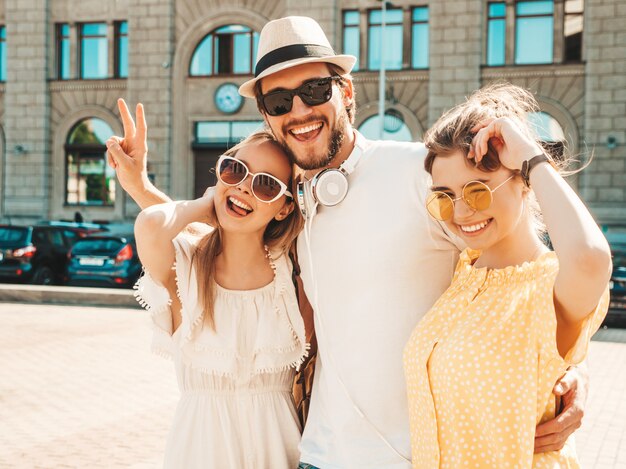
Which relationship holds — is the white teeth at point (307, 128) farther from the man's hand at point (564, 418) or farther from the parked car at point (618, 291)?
the parked car at point (618, 291)

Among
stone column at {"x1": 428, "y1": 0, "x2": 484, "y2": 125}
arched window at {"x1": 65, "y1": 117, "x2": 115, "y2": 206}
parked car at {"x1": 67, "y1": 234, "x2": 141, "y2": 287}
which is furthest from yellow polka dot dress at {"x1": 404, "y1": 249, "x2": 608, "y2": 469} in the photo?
arched window at {"x1": 65, "y1": 117, "x2": 115, "y2": 206}

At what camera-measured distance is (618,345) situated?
11914mm

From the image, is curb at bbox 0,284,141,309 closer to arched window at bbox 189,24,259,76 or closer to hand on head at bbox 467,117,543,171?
hand on head at bbox 467,117,543,171

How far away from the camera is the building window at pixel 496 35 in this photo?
86.2 feet

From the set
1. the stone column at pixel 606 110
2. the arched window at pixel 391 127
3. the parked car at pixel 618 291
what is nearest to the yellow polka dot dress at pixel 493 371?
the parked car at pixel 618 291

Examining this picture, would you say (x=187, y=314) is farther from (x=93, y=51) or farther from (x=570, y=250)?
(x=93, y=51)

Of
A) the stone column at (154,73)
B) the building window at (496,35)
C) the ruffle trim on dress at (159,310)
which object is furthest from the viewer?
the stone column at (154,73)

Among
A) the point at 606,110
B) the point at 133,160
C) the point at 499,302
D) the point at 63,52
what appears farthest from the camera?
the point at 63,52

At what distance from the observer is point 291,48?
2990 millimetres

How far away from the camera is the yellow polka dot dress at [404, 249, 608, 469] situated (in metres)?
2.14

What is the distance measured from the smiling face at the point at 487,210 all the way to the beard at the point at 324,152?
2.00ft

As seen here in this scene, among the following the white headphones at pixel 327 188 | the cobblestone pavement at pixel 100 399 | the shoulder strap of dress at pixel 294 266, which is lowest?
the cobblestone pavement at pixel 100 399

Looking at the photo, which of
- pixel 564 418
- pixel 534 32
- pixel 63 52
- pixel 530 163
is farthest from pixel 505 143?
pixel 63 52

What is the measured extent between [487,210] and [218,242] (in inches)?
45.2
